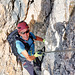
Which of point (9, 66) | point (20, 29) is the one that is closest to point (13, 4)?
point (20, 29)

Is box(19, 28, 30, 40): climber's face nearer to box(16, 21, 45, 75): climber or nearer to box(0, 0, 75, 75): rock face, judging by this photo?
box(16, 21, 45, 75): climber

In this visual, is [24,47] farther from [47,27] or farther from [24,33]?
[47,27]

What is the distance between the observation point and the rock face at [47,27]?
2.79 metres

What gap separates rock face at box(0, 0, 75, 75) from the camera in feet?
9.17

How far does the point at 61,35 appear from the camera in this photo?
3.16 m

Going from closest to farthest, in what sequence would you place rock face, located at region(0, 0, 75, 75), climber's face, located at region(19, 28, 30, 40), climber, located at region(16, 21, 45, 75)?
rock face, located at region(0, 0, 75, 75) → climber, located at region(16, 21, 45, 75) → climber's face, located at region(19, 28, 30, 40)

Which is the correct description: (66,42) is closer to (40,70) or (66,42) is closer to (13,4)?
(40,70)

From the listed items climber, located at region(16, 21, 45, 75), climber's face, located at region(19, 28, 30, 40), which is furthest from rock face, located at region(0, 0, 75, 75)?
climber's face, located at region(19, 28, 30, 40)

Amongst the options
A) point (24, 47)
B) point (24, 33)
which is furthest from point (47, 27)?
point (24, 47)

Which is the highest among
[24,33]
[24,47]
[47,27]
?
[47,27]

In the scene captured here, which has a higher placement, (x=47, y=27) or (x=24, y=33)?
(x=47, y=27)

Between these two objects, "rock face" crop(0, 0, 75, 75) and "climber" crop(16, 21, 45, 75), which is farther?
"climber" crop(16, 21, 45, 75)

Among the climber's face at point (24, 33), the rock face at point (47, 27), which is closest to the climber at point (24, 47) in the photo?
the climber's face at point (24, 33)

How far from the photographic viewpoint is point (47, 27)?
399 cm
